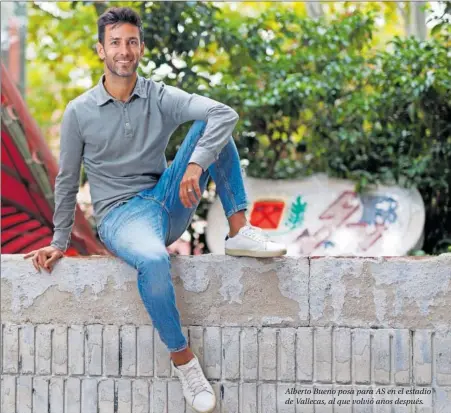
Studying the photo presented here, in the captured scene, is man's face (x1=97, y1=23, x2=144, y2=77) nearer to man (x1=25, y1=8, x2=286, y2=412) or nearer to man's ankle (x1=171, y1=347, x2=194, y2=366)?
man (x1=25, y1=8, x2=286, y2=412)

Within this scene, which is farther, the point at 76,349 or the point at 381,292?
the point at 76,349

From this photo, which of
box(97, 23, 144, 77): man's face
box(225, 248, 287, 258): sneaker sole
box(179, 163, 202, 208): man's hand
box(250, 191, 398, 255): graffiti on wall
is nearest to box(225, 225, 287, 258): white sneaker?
box(225, 248, 287, 258): sneaker sole

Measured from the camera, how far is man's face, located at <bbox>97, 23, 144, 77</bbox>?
3.03 meters

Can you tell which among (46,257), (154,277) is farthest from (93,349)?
(154,277)

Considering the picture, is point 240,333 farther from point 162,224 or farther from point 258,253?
point 162,224

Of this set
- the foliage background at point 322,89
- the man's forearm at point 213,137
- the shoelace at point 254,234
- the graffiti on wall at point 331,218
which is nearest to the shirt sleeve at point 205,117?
the man's forearm at point 213,137

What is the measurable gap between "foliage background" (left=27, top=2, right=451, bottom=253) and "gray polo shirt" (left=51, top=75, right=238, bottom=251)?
201cm

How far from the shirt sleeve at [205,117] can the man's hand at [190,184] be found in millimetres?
25

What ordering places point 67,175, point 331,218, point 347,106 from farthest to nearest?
point 347,106
point 331,218
point 67,175

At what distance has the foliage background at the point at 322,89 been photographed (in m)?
5.28

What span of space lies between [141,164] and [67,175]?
31 centimetres

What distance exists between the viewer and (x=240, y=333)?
10.0ft

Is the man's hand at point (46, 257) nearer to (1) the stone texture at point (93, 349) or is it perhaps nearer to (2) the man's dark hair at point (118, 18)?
(1) the stone texture at point (93, 349)

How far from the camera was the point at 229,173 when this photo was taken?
3049 millimetres
